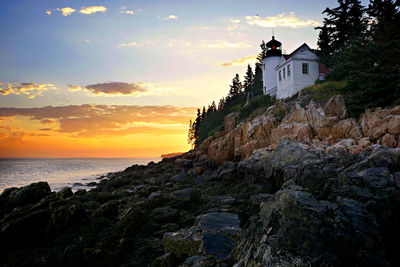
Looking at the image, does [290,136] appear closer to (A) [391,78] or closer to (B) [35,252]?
Answer: (A) [391,78]

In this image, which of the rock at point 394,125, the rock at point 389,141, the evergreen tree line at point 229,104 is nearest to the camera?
the rock at point 389,141


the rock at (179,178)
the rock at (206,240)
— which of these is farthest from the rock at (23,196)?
the rock at (206,240)

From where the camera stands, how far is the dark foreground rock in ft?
13.9

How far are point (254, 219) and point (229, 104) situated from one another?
6201 cm

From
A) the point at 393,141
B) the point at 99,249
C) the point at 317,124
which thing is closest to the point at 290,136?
the point at 317,124

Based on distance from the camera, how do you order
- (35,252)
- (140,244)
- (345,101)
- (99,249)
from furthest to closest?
1. (345,101)
2. (35,252)
3. (140,244)
4. (99,249)

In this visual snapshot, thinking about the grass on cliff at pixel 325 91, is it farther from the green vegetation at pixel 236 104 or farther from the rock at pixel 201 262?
the rock at pixel 201 262

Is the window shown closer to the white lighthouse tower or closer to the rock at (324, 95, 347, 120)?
the white lighthouse tower

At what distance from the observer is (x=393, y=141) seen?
13.5 metres

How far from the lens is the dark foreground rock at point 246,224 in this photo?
13.9 ft

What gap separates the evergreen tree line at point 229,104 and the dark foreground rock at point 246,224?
3251cm

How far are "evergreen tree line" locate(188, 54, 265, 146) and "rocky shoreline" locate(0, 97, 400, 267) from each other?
2887cm

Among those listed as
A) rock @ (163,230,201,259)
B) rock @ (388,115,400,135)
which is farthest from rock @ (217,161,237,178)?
rock @ (163,230,201,259)

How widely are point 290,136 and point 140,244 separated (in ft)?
54.6
